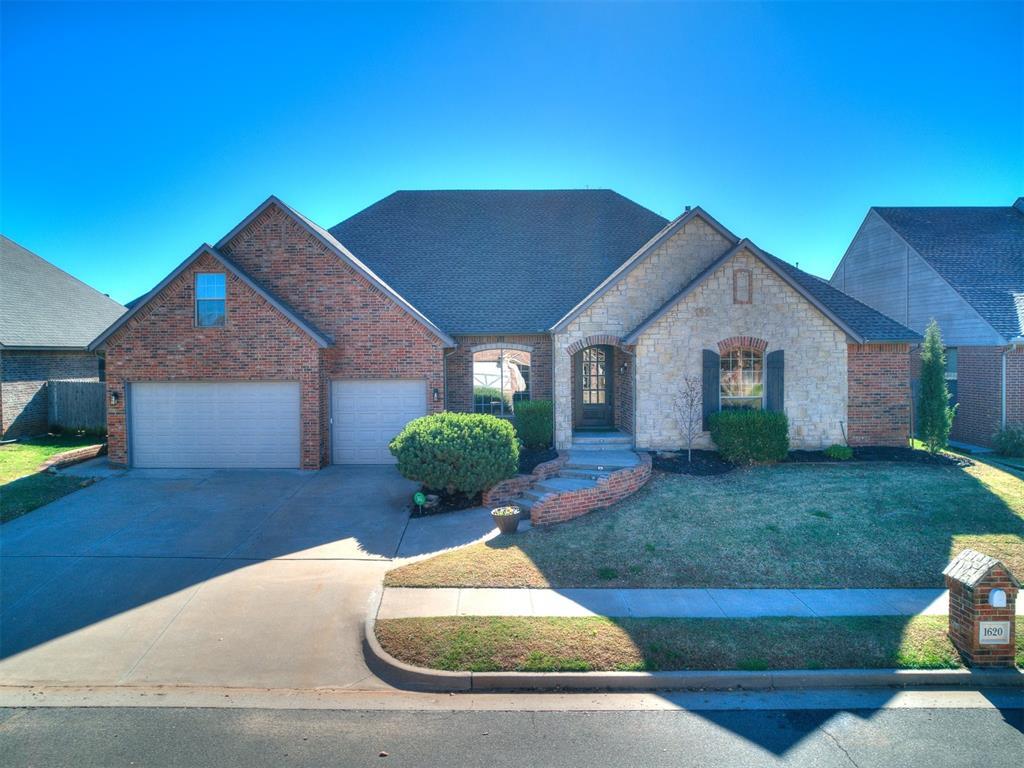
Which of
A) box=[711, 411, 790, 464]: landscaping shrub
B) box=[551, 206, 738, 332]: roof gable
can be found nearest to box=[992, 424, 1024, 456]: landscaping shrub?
box=[711, 411, 790, 464]: landscaping shrub

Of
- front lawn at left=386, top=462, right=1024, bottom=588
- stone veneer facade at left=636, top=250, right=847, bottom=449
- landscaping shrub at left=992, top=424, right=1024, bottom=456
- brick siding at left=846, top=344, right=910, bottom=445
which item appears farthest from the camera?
landscaping shrub at left=992, top=424, right=1024, bottom=456

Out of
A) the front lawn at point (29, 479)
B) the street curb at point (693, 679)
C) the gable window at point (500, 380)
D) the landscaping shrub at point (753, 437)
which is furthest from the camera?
the gable window at point (500, 380)

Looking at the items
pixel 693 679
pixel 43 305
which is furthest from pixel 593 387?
pixel 43 305

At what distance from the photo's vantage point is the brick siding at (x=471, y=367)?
16766mm

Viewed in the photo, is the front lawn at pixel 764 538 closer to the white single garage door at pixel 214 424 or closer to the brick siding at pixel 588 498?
the brick siding at pixel 588 498

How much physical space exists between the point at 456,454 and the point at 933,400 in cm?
1198

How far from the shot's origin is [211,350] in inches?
574

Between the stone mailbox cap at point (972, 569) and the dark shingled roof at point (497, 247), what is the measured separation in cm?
1109

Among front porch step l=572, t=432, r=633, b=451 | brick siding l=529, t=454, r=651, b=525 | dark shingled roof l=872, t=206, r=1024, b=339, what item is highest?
dark shingled roof l=872, t=206, r=1024, b=339

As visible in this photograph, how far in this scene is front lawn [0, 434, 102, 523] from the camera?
11.7 meters

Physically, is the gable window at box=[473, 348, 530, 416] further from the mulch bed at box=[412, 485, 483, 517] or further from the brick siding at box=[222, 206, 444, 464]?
the mulch bed at box=[412, 485, 483, 517]

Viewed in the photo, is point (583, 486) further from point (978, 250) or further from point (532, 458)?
point (978, 250)

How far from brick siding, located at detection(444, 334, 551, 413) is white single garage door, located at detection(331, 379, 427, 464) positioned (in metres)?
1.59

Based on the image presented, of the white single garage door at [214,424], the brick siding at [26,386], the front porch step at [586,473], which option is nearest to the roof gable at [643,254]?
the front porch step at [586,473]
